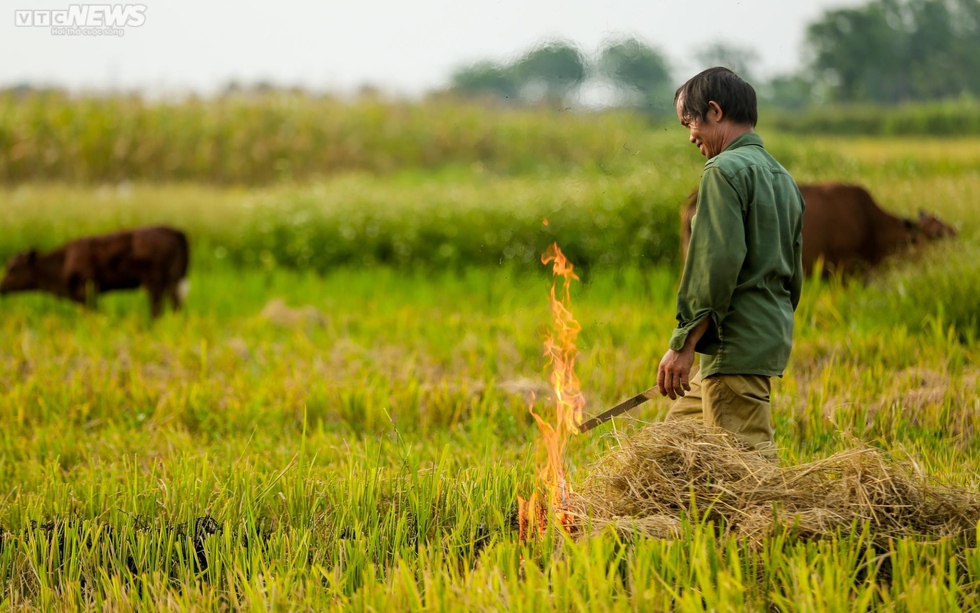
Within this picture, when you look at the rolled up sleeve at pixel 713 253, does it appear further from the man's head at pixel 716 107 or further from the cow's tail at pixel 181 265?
the cow's tail at pixel 181 265

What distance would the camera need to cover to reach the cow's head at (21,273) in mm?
8430

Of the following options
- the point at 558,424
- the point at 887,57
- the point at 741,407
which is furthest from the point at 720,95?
the point at 887,57

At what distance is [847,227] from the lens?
25.2 ft

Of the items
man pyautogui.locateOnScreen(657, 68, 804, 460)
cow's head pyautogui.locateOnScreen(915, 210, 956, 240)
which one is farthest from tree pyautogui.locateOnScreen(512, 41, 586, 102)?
cow's head pyautogui.locateOnScreen(915, 210, 956, 240)

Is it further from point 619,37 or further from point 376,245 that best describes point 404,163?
point 619,37

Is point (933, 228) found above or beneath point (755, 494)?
above

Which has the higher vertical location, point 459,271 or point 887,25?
point 887,25

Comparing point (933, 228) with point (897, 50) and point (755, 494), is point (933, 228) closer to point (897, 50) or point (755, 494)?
point (755, 494)

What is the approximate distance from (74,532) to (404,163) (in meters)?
15.4

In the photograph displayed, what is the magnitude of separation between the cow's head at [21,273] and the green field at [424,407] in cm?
47

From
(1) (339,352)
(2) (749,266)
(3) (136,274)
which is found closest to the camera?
(2) (749,266)

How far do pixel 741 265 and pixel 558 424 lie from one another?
3.05 ft

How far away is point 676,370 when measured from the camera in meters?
3.38

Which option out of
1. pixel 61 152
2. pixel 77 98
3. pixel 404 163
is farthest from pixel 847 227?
pixel 77 98
